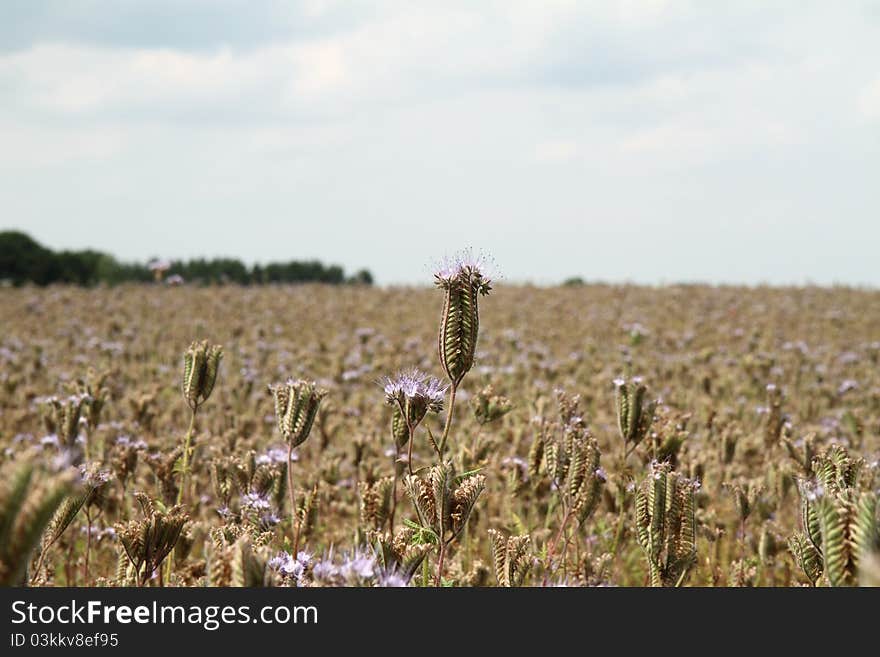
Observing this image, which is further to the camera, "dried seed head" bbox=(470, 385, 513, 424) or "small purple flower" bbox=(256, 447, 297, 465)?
"small purple flower" bbox=(256, 447, 297, 465)

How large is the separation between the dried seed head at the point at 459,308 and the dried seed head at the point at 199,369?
1.34 metres

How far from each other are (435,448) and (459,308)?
0.42 m

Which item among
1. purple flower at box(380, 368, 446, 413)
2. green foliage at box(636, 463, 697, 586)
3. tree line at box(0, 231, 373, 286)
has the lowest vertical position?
green foliage at box(636, 463, 697, 586)

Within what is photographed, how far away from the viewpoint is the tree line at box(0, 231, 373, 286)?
83.7 feet

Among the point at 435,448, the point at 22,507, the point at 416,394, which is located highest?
the point at 416,394

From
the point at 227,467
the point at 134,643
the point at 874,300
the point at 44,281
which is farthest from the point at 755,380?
the point at 44,281

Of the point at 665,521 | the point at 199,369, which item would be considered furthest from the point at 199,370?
the point at 665,521

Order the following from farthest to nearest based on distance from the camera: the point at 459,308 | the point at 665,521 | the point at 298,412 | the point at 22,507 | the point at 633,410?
1. the point at 633,410
2. the point at 298,412
3. the point at 665,521
4. the point at 459,308
5. the point at 22,507

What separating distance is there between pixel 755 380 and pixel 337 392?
4.74 metres

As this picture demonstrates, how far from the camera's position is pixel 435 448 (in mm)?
2508

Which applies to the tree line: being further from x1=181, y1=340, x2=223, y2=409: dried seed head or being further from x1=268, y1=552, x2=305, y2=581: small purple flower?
x1=268, y1=552, x2=305, y2=581: small purple flower

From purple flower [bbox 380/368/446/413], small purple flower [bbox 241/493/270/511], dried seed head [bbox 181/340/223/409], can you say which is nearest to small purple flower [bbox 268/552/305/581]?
purple flower [bbox 380/368/446/413]

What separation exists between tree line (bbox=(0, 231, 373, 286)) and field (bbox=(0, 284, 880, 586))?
726cm

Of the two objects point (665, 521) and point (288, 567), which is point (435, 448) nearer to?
point (288, 567)
